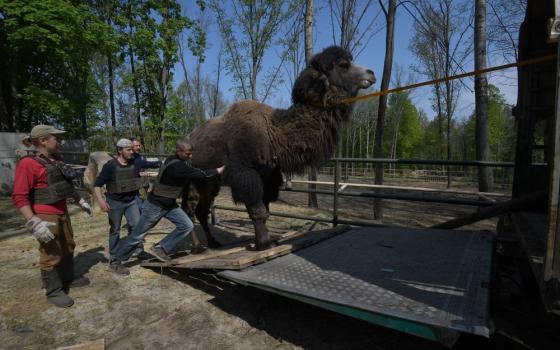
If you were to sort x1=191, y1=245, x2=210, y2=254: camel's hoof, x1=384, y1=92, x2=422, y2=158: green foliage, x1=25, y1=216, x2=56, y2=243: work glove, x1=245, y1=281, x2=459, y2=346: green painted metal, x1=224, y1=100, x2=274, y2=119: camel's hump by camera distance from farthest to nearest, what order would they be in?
1. x1=384, y1=92, x2=422, y2=158: green foliage
2. x1=191, y1=245, x2=210, y2=254: camel's hoof
3. x1=224, y1=100, x2=274, y2=119: camel's hump
4. x1=25, y1=216, x2=56, y2=243: work glove
5. x1=245, y1=281, x2=459, y2=346: green painted metal

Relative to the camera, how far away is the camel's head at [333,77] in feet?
12.7

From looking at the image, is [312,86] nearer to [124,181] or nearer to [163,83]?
→ [124,181]

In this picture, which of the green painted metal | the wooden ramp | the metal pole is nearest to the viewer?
the metal pole

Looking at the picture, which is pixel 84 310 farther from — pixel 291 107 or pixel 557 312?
pixel 557 312

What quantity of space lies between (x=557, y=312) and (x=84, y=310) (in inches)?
159

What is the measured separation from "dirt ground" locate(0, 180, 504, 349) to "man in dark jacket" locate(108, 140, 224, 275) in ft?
1.16

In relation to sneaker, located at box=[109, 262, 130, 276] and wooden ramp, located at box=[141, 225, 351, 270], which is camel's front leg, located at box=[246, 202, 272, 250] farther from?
sneaker, located at box=[109, 262, 130, 276]

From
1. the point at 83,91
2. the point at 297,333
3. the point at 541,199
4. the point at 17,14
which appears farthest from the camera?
the point at 83,91

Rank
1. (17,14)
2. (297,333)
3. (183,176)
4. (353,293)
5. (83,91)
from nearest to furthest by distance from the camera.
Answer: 1. (353,293)
2. (297,333)
3. (183,176)
4. (17,14)
5. (83,91)

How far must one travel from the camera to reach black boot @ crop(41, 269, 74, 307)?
355cm

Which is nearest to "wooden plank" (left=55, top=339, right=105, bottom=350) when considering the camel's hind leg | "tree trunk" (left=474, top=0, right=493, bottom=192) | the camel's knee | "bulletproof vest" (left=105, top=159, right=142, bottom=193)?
the camel's knee

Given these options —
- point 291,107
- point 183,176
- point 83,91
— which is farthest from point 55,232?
point 83,91

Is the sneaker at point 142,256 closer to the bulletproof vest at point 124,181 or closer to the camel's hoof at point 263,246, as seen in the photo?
the bulletproof vest at point 124,181

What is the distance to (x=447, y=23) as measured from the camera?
16547 millimetres
